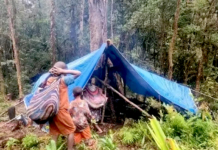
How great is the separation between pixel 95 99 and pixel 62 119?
2.21m

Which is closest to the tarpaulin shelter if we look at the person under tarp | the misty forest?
the misty forest

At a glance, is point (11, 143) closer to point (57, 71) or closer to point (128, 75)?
point (57, 71)

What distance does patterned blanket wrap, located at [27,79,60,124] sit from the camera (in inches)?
115

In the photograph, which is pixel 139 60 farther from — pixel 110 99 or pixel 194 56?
pixel 110 99

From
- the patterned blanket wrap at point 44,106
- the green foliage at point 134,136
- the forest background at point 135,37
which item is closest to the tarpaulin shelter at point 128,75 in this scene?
the green foliage at point 134,136

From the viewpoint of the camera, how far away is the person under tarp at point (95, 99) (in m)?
5.37

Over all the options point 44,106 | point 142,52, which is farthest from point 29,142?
point 142,52

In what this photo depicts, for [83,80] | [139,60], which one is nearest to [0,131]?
[83,80]

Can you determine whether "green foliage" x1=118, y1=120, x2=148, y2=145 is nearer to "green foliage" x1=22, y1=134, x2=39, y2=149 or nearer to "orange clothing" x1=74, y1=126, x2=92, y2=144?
"orange clothing" x1=74, y1=126, x2=92, y2=144

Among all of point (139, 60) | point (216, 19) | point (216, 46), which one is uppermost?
point (216, 19)

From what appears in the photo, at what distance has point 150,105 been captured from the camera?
6.00 m

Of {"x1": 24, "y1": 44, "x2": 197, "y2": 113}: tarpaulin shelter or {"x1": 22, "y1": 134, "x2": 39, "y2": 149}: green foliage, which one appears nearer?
{"x1": 22, "y1": 134, "x2": 39, "y2": 149}: green foliage

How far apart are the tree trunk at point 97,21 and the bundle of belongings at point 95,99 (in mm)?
1787

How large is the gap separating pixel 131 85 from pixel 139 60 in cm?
704
